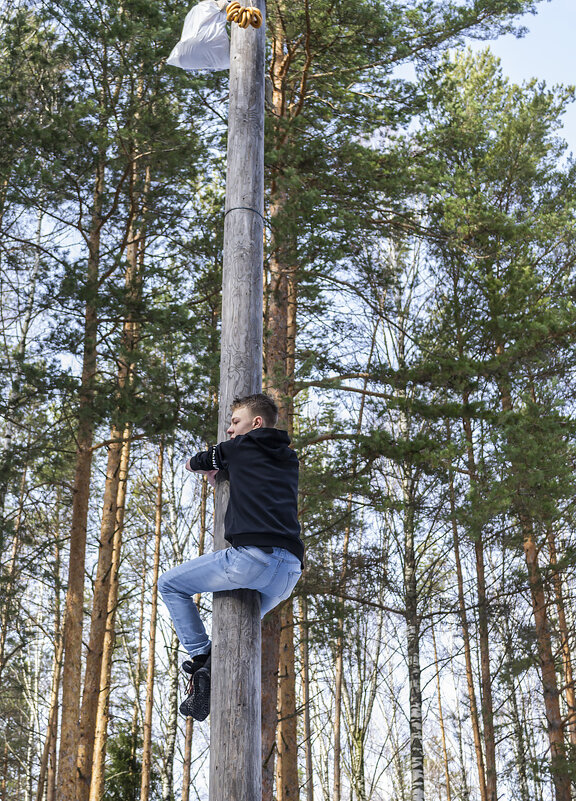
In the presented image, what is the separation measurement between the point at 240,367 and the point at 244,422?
0.26m

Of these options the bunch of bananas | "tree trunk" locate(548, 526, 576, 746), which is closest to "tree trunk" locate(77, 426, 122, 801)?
"tree trunk" locate(548, 526, 576, 746)

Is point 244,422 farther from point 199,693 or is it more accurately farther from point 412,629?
point 412,629

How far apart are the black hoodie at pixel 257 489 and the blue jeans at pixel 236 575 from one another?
2.1 inches

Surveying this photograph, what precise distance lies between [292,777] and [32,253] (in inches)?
385

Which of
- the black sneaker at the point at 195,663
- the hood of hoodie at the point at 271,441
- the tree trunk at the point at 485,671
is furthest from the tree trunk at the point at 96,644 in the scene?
the hood of hoodie at the point at 271,441

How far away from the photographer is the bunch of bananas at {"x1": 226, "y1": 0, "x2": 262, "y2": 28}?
4.38m

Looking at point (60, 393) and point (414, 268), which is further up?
point (414, 268)

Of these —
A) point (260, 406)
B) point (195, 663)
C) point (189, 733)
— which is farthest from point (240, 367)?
point (189, 733)

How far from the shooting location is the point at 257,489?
3.44m

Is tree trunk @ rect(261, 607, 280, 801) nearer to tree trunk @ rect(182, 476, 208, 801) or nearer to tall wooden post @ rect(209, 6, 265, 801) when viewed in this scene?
tall wooden post @ rect(209, 6, 265, 801)

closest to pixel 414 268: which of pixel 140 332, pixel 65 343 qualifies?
pixel 140 332

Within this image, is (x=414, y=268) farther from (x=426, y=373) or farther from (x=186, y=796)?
(x=186, y=796)

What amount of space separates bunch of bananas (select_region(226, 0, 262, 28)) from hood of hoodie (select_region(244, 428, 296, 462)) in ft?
7.27

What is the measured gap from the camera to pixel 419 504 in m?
14.5
